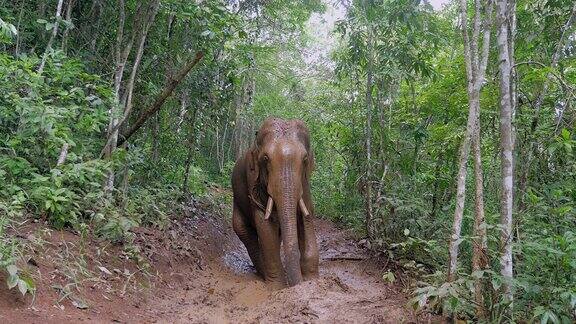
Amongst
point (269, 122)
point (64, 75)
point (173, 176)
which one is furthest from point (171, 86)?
point (173, 176)

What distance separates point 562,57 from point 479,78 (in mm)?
2350

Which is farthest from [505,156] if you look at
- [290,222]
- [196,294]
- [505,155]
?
[196,294]

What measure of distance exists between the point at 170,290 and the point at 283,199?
1.93m

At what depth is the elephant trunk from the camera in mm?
7051

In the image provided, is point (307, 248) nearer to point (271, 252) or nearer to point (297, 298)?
point (271, 252)

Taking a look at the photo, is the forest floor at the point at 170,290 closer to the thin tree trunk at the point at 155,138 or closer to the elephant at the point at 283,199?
the elephant at the point at 283,199

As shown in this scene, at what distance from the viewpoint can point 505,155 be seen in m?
4.71

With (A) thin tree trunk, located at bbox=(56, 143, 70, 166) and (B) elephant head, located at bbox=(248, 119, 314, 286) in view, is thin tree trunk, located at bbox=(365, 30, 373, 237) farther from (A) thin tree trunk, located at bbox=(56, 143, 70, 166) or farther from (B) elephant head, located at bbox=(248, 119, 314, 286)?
(A) thin tree trunk, located at bbox=(56, 143, 70, 166)

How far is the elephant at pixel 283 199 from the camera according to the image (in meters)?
7.29

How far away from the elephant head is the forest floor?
738 mm

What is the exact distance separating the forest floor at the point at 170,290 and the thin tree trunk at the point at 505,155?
879 millimetres

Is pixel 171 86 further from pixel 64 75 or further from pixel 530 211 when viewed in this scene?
pixel 530 211

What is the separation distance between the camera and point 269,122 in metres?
8.26

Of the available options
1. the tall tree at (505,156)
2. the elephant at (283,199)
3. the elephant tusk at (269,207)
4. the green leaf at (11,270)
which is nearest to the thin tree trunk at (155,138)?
the elephant at (283,199)
